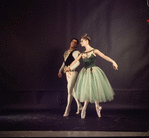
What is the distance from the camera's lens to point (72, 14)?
108 inches

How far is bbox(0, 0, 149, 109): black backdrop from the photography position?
2.66m

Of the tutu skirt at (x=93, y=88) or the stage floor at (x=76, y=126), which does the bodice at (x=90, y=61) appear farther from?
the stage floor at (x=76, y=126)

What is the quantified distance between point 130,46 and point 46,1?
1718mm

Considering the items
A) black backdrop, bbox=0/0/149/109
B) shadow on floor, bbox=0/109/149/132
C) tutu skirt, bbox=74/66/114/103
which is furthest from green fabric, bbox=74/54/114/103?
black backdrop, bbox=0/0/149/109

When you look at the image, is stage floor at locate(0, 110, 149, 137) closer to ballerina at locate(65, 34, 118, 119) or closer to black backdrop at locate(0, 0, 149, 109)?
ballerina at locate(65, 34, 118, 119)

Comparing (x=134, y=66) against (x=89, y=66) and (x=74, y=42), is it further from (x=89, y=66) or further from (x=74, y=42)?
(x=74, y=42)

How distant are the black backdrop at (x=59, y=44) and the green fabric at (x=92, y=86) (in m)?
0.65

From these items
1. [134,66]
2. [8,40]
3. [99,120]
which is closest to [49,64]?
[8,40]

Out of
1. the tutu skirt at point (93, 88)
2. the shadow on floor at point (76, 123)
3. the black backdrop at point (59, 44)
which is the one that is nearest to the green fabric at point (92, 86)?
the tutu skirt at point (93, 88)

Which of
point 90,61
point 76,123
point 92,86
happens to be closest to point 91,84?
point 92,86

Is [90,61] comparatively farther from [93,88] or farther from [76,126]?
[76,126]

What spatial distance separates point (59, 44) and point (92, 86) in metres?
1.13

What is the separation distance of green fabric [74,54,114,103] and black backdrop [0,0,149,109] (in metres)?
0.65

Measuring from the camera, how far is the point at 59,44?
A: 2.73 meters
